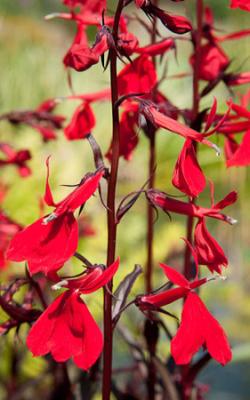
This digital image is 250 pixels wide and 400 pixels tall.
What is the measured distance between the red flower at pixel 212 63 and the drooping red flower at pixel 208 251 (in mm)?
294

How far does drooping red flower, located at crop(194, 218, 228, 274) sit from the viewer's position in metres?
0.60

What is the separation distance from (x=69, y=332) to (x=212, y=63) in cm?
42

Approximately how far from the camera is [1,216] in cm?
88

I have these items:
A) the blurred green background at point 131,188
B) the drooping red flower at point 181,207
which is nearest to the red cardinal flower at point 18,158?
the blurred green background at point 131,188

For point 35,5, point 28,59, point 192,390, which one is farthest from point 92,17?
point 35,5

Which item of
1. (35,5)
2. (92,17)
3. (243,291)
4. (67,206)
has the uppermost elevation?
(92,17)

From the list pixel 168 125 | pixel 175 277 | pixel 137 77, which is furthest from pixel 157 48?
pixel 175 277

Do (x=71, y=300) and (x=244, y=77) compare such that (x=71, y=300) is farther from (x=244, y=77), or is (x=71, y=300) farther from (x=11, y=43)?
(x=11, y=43)

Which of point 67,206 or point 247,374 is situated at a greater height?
point 67,206

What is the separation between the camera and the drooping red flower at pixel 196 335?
558mm

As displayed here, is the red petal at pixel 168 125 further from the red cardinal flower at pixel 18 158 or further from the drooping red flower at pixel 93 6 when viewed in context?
the red cardinal flower at pixel 18 158

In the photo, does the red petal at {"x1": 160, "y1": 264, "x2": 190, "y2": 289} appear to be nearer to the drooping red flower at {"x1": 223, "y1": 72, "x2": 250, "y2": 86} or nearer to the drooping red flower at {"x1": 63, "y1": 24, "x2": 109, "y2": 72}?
the drooping red flower at {"x1": 63, "y1": 24, "x2": 109, "y2": 72}

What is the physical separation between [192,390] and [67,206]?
48 centimetres

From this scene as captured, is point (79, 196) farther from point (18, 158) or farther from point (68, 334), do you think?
point (18, 158)
